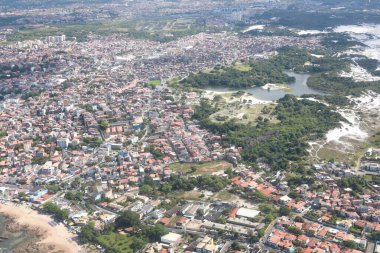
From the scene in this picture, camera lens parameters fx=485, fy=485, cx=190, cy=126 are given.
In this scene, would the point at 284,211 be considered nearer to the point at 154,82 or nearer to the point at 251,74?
the point at 154,82

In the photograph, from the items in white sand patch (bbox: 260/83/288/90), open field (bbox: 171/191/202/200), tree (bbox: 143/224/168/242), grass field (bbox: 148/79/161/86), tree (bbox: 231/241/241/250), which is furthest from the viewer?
grass field (bbox: 148/79/161/86)

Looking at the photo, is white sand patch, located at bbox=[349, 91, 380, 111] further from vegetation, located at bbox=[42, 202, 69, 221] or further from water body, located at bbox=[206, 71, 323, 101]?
vegetation, located at bbox=[42, 202, 69, 221]

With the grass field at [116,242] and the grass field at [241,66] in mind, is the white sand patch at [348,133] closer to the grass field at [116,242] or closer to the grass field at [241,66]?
the grass field at [116,242]

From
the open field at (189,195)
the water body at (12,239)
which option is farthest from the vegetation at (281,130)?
the water body at (12,239)

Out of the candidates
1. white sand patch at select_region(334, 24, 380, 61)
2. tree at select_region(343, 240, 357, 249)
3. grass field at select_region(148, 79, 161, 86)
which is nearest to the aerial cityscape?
tree at select_region(343, 240, 357, 249)

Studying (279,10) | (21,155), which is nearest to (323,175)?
(21,155)

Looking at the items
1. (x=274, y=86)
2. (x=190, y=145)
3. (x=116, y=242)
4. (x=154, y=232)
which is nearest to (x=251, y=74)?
(x=274, y=86)
